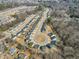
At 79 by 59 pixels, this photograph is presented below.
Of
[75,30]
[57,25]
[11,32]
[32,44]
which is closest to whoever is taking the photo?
[32,44]

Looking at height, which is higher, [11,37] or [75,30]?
[11,37]

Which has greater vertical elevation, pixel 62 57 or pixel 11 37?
pixel 11 37

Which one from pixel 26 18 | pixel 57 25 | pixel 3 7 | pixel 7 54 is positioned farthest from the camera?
pixel 3 7

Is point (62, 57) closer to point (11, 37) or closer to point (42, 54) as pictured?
point (42, 54)

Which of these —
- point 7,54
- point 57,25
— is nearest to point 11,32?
point 7,54

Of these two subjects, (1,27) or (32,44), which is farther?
(1,27)

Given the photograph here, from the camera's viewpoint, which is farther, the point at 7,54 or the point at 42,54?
the point at 42,54

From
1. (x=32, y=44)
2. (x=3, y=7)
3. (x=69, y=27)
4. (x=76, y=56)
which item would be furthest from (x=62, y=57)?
(x=3, y=7)

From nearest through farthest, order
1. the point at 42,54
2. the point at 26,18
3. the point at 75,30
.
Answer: the point at 42,54
the point at 75,30
the point at 26,18

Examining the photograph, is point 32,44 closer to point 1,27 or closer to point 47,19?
point 1,27

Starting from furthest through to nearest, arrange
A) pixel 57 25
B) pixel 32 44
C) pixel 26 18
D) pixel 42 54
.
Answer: pixel 26 18, pixel 57 25, pixel 32 44, pixel 42 54
